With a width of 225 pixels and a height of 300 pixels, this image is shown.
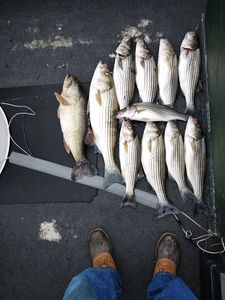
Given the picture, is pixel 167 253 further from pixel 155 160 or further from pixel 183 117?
pixel 183 117

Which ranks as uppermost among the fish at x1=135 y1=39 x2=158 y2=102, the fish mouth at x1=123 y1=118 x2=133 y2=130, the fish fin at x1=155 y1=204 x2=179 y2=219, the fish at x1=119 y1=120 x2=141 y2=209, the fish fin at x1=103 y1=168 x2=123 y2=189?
the fish at x1=135 y1=39 x2=158 y2=102

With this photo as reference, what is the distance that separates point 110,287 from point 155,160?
2.90 feet

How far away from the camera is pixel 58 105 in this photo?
2.73m

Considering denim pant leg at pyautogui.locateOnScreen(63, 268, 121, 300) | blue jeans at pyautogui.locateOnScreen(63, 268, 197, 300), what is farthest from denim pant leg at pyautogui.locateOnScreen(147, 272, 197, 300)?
denim pant leg at pyautogui.locateOnScreen(63, 268, 121, 300)

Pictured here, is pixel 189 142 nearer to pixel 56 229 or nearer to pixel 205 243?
pixel 205 243

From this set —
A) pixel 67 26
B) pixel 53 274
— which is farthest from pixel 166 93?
pixel 53 274

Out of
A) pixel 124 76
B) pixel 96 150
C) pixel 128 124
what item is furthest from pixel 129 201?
pixel 124 76

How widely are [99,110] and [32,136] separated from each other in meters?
0.60

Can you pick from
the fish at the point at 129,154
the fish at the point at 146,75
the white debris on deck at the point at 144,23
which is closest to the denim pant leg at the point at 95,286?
the fish at the point at 129,154

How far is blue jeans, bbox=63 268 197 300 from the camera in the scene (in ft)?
7.13

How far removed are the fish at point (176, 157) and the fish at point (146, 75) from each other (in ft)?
0.85

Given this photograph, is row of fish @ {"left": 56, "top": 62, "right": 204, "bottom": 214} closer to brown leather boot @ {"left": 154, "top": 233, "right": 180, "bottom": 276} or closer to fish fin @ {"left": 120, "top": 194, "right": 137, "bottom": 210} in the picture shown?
fish fin @ {"left": 120, "top": 194, "right": 137, "bottom": 210}

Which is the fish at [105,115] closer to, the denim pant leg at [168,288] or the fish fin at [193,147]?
the fish fin at [193,147]

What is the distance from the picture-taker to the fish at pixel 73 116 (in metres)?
2.50
